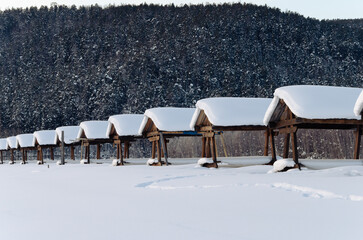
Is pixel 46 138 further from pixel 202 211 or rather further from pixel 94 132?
pixel 202 211

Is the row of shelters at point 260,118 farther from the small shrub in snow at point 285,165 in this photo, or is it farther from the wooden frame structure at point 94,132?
the small shrub in snow at point 285,165

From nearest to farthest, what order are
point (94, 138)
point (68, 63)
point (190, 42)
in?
point (94, 138), point (190, 42), point (68, 63)

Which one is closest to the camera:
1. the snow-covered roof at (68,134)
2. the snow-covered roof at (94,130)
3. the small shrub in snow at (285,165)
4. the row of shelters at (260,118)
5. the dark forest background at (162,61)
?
the row of shelters at (260,118)

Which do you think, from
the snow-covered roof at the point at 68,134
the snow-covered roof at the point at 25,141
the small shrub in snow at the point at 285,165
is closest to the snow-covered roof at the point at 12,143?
the snow-covered roof at the point at 25,141

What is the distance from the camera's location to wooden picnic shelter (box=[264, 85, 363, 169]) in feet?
55.9

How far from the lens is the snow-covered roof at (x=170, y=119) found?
26.8 meters

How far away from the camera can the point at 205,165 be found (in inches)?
906

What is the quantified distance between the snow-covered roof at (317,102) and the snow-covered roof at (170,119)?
8821mm

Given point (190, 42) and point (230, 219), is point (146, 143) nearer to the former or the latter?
point (190, 42)

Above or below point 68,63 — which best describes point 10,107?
below

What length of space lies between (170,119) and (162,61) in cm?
7125

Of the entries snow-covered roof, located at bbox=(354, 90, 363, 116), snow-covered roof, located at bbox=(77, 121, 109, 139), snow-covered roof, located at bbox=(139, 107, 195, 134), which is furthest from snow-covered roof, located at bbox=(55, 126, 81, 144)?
snow-covered roof, located at bbox=(354, 90, 363, 116)

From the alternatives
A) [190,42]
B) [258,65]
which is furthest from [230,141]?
[190,42]

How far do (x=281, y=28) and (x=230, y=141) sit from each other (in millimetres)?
69650
